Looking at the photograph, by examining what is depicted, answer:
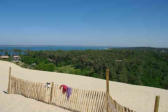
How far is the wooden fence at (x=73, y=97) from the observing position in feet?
18.6

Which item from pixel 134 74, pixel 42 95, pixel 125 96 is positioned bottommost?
pixel 134 74

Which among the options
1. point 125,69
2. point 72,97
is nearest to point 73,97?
point 72,97

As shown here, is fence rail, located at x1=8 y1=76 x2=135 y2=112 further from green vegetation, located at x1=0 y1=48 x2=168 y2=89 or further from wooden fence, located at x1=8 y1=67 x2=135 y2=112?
green vegetation, located at x1=0 y1=48 x2=168 y2=89

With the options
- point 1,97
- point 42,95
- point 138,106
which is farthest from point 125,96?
point 1,97

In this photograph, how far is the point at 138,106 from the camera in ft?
25.6

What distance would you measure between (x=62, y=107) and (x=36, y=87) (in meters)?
1.71

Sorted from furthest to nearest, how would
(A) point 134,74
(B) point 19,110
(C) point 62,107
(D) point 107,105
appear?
(A) point 134,74, (C) point 62,107, (B) point 19,110, (D) point 107,105

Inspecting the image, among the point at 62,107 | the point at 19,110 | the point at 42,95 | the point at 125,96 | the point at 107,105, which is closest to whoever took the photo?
the point at 107,105

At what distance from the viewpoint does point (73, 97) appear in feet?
21.6

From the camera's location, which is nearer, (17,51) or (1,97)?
(1,97)

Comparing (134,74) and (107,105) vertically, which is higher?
(107,105)

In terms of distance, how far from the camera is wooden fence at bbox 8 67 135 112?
18.6ft

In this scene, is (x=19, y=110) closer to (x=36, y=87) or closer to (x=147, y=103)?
(x=36, y=87)

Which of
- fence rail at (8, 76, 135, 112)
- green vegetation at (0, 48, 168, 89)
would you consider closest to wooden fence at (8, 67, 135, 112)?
fence rail at (8, 76, 135, 112)
